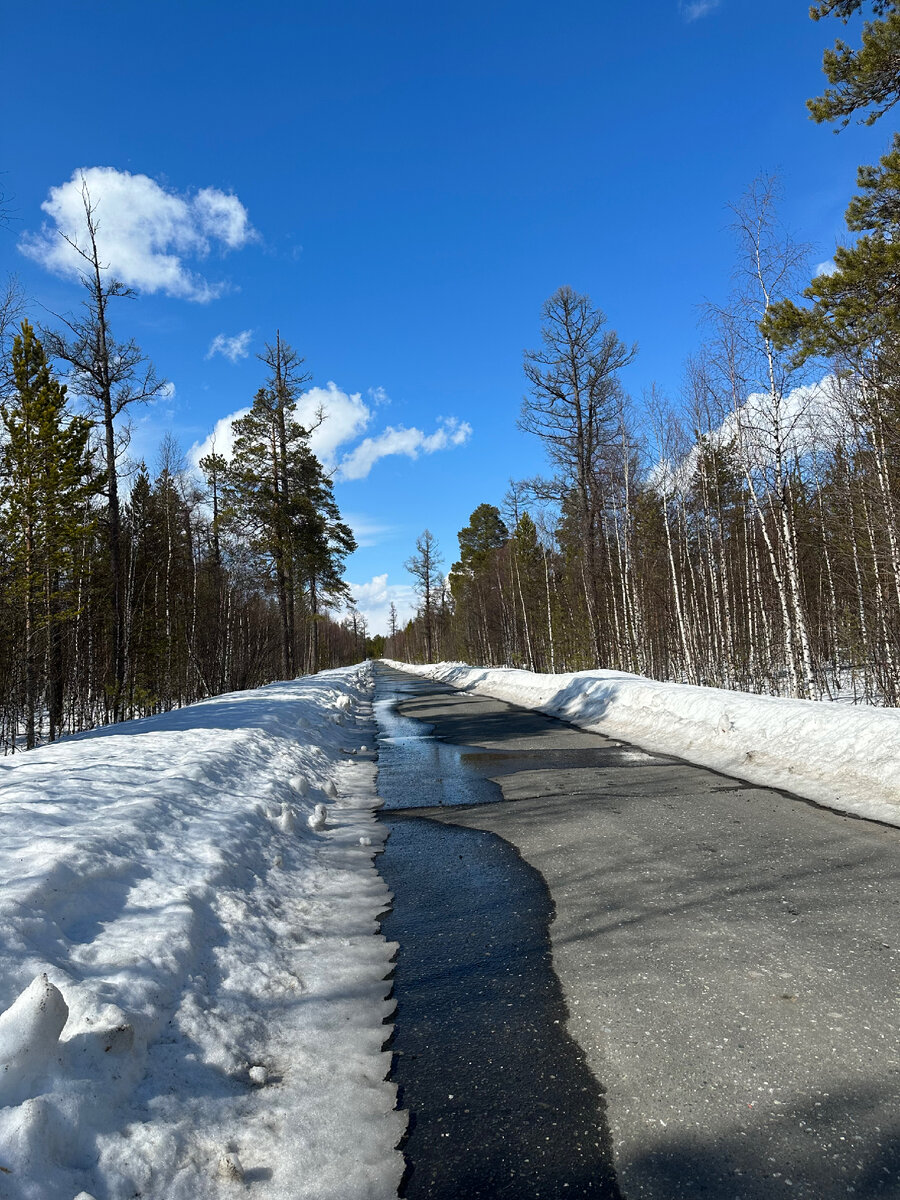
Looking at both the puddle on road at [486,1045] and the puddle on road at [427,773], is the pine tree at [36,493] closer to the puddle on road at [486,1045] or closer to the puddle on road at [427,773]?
the puddle on road at [427,773]

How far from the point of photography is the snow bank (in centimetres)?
593

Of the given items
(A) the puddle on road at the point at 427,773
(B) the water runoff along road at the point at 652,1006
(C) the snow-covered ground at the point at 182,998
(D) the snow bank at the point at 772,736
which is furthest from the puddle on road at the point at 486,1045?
(D) the snow bank at the point at 772,736

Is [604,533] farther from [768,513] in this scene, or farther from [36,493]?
[36,493]

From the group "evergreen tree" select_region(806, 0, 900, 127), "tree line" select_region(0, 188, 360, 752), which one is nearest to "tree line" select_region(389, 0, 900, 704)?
"evergreen tree" select_region(806, 0, 900, 127)

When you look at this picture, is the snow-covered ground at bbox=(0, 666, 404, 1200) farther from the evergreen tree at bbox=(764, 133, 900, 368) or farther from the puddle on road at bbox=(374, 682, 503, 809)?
the evergreen tree at bbox=(764, 133, 900, 368)

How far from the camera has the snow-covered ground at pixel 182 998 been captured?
194cm

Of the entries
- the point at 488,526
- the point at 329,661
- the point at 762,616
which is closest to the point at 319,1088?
the point at 762,616

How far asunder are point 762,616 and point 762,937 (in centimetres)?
1897

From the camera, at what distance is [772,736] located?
7715 mm

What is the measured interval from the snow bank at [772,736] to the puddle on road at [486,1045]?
3.48 meters

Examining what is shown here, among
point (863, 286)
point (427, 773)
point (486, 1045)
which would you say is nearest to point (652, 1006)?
point (486, 1045)

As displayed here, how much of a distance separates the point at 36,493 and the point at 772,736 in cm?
1364

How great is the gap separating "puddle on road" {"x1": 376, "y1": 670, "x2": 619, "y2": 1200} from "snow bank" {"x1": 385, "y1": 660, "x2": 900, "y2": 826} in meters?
3.48

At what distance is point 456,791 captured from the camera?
7.68 meters
